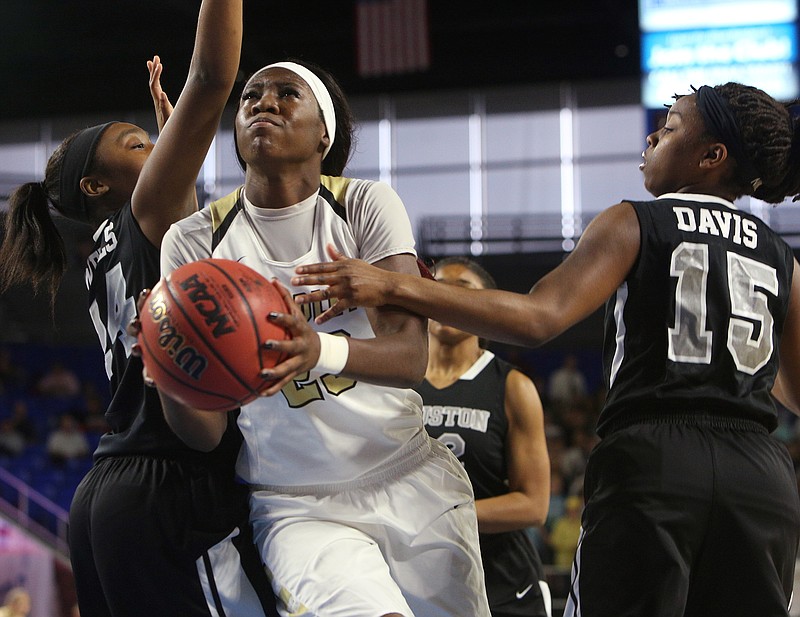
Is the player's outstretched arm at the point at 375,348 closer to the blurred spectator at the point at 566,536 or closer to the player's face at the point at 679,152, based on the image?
the player's face at the point at 679,152

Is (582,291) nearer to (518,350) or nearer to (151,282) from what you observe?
(151,282)

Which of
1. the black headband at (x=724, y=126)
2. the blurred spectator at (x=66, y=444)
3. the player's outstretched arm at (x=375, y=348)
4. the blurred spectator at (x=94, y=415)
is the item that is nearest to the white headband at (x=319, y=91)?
the player's outstretched arm at (x=375, y=348)

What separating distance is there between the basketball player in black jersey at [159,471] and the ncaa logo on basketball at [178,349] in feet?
2.15

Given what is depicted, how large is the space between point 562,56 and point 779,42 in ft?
12.5

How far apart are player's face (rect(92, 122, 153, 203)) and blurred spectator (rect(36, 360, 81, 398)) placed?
13158mm

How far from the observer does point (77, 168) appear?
10.4ft

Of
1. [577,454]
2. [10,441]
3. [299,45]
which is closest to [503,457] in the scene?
[577,454]

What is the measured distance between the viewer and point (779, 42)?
14.6 metres

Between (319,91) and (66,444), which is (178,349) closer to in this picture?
(319,91)

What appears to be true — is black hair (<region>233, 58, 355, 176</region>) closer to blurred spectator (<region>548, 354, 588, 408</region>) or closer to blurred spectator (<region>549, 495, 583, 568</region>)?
blurred spectator (<region>549, 495, 583, 568</region>)

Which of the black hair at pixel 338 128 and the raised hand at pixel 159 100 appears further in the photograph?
the raised hand at pixel 159 100

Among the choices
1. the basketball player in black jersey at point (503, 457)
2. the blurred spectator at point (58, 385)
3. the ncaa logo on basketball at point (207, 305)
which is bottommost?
the blurred spectator at point (58, 385)

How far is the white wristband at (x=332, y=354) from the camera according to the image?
7.67ft

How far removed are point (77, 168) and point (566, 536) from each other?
7322 millimetres
